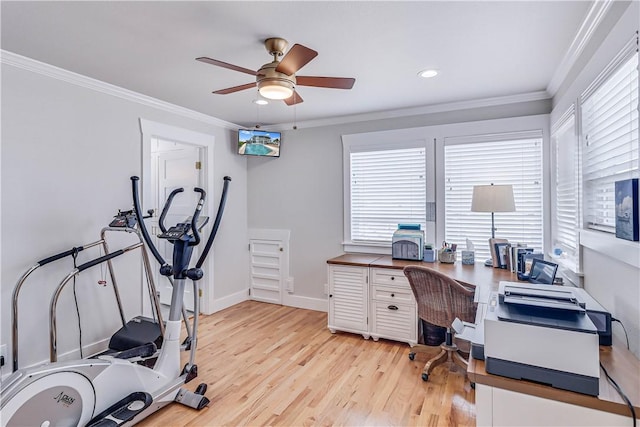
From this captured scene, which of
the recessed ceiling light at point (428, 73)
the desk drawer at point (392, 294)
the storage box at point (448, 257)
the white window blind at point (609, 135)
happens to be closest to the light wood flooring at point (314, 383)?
the desk drawer at point (392, 294)

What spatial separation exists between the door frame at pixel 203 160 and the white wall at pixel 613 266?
3.59 metres

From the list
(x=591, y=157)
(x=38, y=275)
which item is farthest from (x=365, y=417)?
(x=38, y=275)

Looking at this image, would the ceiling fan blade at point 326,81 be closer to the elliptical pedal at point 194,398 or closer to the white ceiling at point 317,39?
the white ceiling at point 317,39

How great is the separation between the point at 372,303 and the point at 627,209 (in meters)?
2.27

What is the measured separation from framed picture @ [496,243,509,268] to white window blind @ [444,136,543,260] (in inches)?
11.5

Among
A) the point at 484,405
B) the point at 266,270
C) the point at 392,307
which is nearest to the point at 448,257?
the point at 392,307

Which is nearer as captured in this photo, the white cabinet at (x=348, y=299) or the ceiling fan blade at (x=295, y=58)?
the ceiling fan blade at (x=295, y=58)

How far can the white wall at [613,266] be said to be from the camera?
1452 millimetres

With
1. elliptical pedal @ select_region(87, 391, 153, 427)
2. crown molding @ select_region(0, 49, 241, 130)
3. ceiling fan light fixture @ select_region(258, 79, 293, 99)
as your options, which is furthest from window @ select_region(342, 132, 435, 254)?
elliptical pedal @ select_region(87, 391, 153, 427)

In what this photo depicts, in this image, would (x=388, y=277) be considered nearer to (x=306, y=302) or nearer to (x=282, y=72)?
(x=306, y=302)

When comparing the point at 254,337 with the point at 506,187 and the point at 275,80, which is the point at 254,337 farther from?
the point at 506,187

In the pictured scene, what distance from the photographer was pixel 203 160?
161 inches

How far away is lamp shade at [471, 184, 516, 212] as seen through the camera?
2977 millimetres

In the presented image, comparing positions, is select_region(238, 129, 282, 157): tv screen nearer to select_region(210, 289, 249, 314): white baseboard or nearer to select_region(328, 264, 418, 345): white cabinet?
select_region(328, 264, 418, 345): white cabinet
